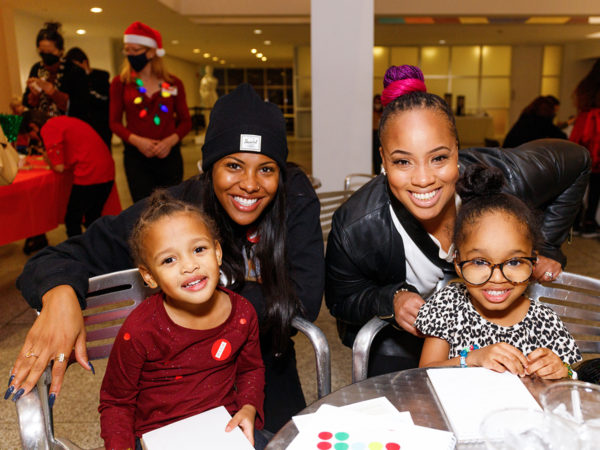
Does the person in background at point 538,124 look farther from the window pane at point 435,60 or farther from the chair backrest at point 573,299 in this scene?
the window pane at point 435,60

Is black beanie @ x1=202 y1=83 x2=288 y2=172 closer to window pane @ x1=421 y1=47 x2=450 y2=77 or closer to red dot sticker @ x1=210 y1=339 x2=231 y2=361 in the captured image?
red dot sticker @ x1=210 y1=339 x2=231 y2=361

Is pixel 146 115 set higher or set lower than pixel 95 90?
lower

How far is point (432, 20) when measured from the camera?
1115 centimetres

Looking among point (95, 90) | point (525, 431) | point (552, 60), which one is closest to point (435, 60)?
point (552, 60)

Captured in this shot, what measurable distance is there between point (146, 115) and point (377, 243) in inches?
112

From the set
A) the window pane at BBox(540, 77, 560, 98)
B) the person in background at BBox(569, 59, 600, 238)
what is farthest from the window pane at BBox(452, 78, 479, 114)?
the person in background at BBox(569, 59, 600, 238)

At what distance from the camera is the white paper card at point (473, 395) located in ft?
3.36

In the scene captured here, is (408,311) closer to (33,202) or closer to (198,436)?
(198,436)

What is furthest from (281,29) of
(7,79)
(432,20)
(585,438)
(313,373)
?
(585,438)

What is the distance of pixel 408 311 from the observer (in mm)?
1617

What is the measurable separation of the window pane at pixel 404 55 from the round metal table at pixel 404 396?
1662 centimetres

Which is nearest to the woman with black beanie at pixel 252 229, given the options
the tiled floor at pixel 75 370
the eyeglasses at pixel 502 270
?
the eyeglasses at pixel 502 270

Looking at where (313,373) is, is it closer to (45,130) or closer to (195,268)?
(195,268)

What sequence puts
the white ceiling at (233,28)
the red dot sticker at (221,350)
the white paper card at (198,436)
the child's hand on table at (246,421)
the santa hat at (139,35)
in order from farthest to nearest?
the white ceiling at (233,28), the santa hat at (139,35), the red dot sticker at (221,350), the child's hand on table at (246,421), the white paper card at (198,436)
